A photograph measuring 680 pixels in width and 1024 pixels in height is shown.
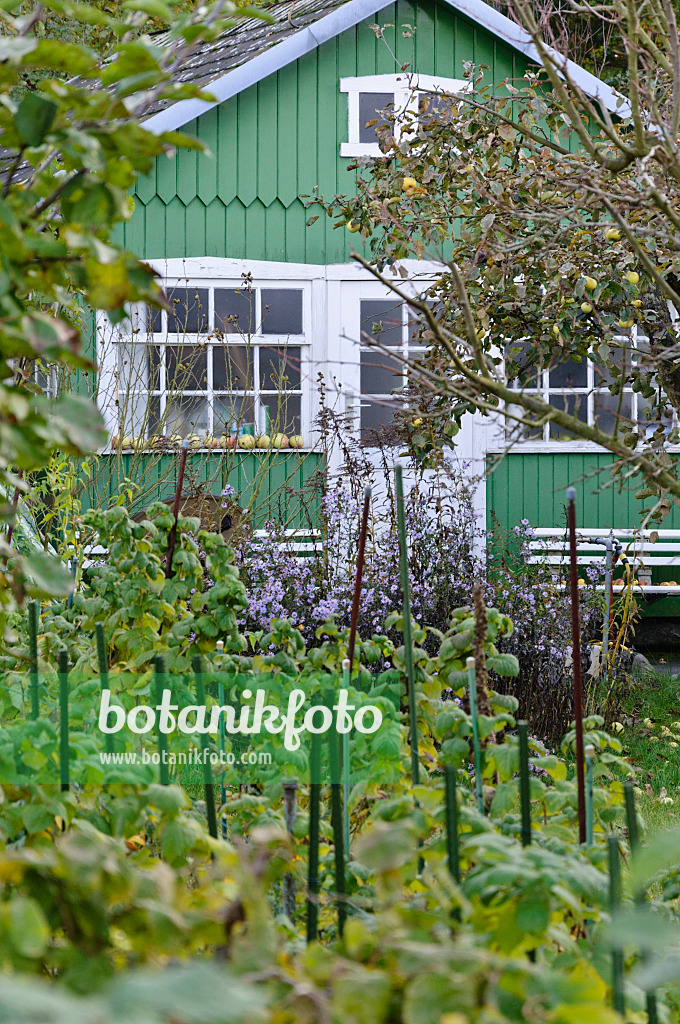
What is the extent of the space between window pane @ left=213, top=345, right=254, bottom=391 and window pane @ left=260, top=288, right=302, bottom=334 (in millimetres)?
258

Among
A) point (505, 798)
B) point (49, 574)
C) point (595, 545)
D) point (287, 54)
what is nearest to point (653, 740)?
point (595, 545)

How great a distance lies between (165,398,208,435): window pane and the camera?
7020mm

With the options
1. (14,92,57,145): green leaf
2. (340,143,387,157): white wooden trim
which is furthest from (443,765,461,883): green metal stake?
(340,143,387,157): white wooden trim

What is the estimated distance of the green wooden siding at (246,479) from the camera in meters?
6.41

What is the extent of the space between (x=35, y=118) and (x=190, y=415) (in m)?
6.27

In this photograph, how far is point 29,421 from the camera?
97 cm

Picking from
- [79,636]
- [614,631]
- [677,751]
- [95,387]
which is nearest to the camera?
[79,636]

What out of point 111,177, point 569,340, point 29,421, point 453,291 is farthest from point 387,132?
point 29,421

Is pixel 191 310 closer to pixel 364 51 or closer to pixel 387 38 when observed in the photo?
pixel 364 51

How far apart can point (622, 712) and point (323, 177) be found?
15.4ft

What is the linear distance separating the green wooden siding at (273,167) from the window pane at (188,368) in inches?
29.8

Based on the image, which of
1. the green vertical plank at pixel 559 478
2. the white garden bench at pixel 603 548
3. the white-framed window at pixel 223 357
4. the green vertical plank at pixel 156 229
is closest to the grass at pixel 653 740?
the white garden bench at pixel 603 548

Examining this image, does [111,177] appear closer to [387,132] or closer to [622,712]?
[387,132]

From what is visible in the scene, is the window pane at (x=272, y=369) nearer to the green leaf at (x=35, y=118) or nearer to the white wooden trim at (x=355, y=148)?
the white wooden trim at (x=355, y=148)
